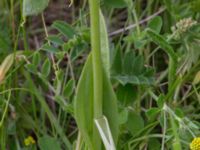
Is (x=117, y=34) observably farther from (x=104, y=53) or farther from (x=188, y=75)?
(x=104, y=53)

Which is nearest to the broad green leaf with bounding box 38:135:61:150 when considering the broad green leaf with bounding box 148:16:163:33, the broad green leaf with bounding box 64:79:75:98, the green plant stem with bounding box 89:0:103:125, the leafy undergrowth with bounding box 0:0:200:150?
the leafy undergrowth with bounding box 0:0:200:150

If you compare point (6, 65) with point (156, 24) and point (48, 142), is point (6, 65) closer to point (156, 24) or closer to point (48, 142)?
point (48, 142)

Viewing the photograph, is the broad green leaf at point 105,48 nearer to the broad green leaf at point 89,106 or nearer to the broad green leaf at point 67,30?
the broad green leaf at point 89,106

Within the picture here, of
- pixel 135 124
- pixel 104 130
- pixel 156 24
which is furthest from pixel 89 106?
pixel 156 24

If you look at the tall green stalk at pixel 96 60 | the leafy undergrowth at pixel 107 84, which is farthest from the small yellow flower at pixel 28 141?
the tall green stalk at pixel 96 60

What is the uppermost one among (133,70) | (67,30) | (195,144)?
(67,30)
